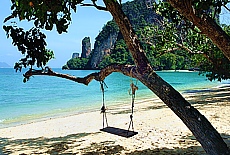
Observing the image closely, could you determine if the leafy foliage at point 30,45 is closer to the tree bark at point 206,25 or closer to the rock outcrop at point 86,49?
the tree bark at point 206,25

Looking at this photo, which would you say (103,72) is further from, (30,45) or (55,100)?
(55,100)

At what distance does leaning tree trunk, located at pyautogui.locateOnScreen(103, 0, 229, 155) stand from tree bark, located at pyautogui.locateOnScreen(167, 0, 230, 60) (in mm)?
662

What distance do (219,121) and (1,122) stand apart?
9.25m

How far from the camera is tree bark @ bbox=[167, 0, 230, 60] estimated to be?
120 inches

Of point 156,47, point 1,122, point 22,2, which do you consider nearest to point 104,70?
point 22,2

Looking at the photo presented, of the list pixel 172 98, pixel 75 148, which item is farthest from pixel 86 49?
pixel 172 98

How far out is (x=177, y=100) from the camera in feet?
10.2

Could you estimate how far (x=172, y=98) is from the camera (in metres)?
3.11

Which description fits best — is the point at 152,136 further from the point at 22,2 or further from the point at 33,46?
the point at 22,2

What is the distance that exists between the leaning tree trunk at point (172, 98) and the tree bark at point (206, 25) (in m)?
0.66

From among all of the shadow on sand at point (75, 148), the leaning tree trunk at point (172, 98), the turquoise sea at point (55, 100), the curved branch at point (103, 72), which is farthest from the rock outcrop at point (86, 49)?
the leaning tree trunk at point (172, 98)

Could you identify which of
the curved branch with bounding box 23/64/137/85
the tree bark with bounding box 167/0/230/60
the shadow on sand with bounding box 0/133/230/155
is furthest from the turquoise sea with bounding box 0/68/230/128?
the tree bark with bounding box 167/0/230/60

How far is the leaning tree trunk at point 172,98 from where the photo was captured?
2936mm

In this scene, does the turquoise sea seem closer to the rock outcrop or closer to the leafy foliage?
the leafy foliage
